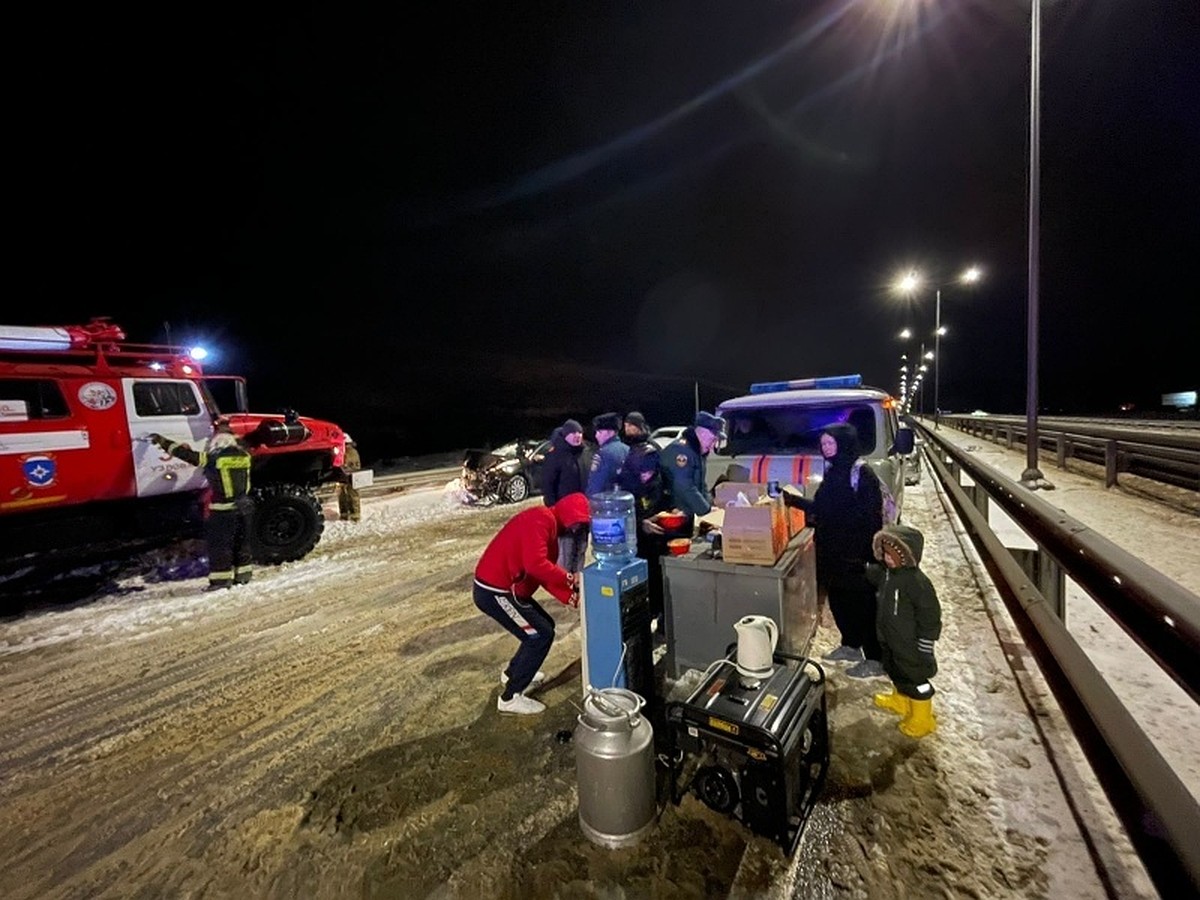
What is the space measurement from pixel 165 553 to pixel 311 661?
5.44 meters

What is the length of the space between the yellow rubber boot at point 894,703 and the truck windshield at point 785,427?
8.68 ft

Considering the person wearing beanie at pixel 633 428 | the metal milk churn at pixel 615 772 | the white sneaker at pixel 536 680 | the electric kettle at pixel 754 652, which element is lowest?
the white sneaker at pixel 536 680

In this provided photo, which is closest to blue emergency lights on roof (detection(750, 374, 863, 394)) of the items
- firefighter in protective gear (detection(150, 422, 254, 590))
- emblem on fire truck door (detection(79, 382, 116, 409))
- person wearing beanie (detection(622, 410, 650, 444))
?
person wearing beanie (detection(622, 410, 650, 444))

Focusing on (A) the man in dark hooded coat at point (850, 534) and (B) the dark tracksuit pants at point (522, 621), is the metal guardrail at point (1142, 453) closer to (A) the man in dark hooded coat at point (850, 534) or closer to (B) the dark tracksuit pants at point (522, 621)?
(A) the man in dark hooded coat at point (850, 534)

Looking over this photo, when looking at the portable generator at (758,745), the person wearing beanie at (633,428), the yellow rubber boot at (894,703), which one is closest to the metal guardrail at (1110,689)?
the yellow rubber boot at (894,703)

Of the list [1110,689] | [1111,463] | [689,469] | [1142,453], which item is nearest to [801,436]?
[689,469]

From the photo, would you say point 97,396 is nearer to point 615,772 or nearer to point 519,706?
point 519,706

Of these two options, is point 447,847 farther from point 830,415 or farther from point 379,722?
point 830,415

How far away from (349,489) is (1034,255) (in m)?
12.8

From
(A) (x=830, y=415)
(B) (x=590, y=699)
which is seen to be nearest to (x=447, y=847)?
(B) (x=590, y=699)

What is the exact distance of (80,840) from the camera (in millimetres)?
2744

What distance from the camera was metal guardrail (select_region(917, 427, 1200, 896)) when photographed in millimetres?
1650

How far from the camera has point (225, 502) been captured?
662 centimetres

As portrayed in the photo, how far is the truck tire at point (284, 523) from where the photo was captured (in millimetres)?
7543
